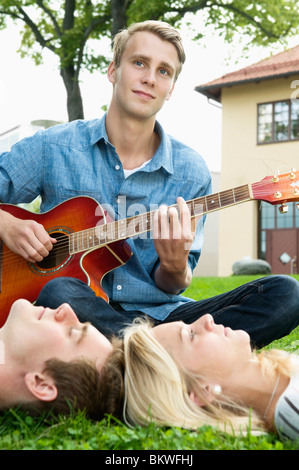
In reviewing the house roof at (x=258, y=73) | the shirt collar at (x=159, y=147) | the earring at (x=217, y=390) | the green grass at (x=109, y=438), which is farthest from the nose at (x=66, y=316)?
the house roof at (x=258, y=73)

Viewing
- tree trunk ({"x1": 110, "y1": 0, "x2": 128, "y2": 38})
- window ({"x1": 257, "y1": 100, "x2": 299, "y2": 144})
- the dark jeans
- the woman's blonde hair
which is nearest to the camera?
the woman's blonde hair

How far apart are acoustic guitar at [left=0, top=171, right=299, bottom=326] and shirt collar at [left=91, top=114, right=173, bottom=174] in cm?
36

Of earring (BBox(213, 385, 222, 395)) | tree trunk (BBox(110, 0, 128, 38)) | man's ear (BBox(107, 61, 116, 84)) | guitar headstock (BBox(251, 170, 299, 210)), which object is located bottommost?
earring (BBox(213, 385, 222, 395))

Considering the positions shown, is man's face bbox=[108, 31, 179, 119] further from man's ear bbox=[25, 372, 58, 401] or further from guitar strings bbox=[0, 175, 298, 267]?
man's ear bbox=[25, 372, 58, 401]

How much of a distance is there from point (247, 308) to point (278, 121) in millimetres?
14602

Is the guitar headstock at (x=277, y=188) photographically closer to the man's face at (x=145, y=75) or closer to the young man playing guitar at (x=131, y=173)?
the young man playing guitar at (x=131, y=173)

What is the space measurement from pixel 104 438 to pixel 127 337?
1.63ft

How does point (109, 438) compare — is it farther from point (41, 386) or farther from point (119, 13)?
point (119, 13)

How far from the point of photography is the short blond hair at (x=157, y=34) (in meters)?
3.46

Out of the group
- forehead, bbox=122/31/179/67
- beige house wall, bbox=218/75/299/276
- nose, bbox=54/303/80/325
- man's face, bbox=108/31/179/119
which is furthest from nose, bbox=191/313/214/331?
beige house wall, bbox=218/75/299/276

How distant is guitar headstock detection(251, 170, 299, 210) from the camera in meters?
3.17

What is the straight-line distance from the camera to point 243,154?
16781 millimetres

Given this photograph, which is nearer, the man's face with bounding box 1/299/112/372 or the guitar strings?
the man's face with bounding box 1/299/112/372

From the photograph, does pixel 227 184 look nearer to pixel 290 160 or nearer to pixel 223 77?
pixel 290 160
